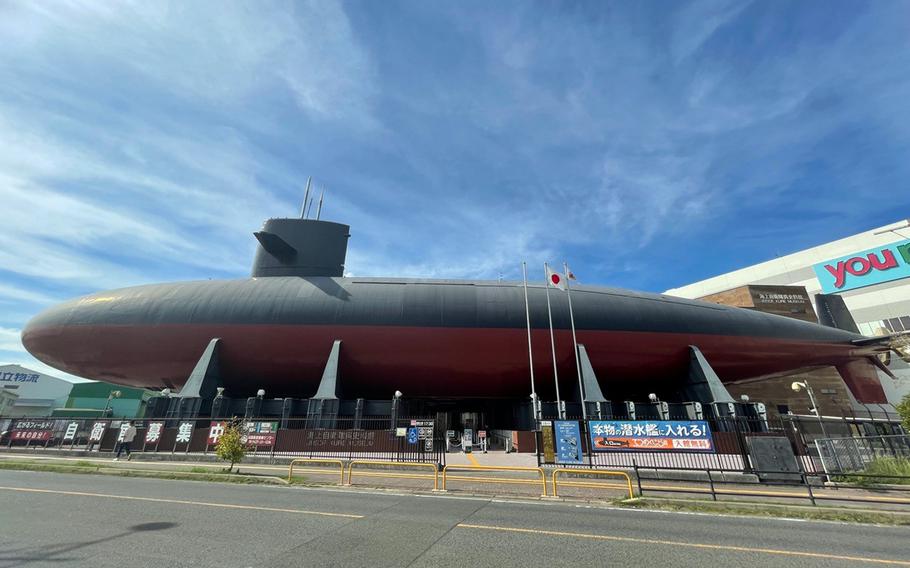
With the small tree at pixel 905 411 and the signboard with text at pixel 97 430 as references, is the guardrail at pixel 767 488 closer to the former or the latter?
the small tree at pixel 905 411

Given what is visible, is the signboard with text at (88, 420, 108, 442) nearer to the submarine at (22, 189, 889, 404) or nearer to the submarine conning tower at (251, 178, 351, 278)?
the submarine at (22, 189, 889, 404)

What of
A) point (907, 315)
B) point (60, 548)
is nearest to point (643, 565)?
point (60, 548)

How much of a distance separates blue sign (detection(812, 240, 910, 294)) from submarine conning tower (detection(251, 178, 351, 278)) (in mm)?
62645

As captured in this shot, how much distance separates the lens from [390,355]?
26.6m

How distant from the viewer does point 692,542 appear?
23.4 feet

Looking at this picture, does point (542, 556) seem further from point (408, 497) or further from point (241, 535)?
point (408, 497)

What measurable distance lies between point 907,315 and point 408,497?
6380cm

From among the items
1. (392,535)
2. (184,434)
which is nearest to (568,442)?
(392,535)

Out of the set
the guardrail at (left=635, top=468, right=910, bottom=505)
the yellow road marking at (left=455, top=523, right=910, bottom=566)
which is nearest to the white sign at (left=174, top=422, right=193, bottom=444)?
the yellow road marking at (left=455, top=523, right=910, bottom=566)

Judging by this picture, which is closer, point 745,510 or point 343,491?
point 745,510

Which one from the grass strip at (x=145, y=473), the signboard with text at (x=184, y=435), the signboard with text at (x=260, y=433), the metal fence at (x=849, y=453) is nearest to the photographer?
the grass strip at (x=145, y=473)

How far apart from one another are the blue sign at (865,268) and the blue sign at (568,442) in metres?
56.0

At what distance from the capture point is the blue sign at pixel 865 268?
1790 inches

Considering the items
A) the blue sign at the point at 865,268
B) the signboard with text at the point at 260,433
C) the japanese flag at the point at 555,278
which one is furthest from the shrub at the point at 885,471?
the blue sign at the point at 865,268
